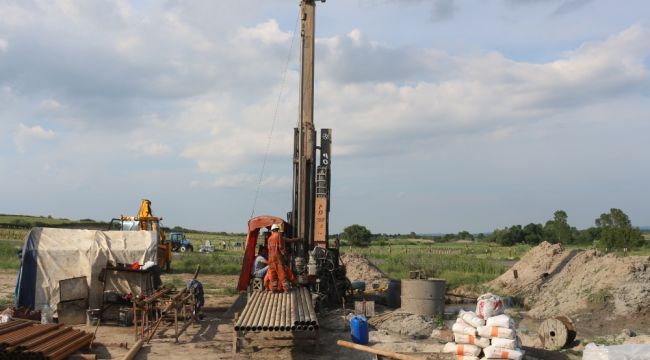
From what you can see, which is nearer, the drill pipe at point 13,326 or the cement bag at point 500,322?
the cement bag at point 500,322

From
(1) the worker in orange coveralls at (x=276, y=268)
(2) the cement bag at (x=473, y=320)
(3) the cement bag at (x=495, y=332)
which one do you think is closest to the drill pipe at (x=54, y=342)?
(1) the worker in orange coveralls at (x=276, y=268)

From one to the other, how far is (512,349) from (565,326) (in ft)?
9.99

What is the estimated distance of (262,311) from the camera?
435 inches

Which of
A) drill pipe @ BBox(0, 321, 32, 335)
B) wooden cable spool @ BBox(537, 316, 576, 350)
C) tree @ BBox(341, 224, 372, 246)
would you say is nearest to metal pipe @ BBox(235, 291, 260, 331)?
drill pipe @ BBox(0, 321, 32, 335)

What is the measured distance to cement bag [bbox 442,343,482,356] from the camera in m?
9.68

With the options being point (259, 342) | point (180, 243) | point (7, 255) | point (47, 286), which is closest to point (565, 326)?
point (259, 342)

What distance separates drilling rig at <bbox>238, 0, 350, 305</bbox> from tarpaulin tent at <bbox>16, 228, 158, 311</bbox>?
10.1 ft

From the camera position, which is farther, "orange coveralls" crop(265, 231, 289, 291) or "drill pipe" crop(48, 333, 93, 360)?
"orange coveralls" crop(265, 231, 289, 291)

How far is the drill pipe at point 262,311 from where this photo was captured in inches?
380

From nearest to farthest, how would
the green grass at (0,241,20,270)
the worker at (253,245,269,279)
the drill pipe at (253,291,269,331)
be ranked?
the drill pipe at (253,291,269,331)
the worker at (253,245,269,279)
the green grass at (0,241,20,270)

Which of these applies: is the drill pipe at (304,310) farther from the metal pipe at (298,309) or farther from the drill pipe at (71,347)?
the drill pipe at (71,347)

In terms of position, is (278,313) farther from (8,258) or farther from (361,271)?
(8,258)

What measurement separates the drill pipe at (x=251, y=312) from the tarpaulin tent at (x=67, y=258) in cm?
400

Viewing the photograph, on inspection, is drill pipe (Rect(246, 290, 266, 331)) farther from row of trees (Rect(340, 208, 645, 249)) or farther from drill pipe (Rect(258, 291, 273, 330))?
row of trees (Rect(340, 208, 645, 249))
